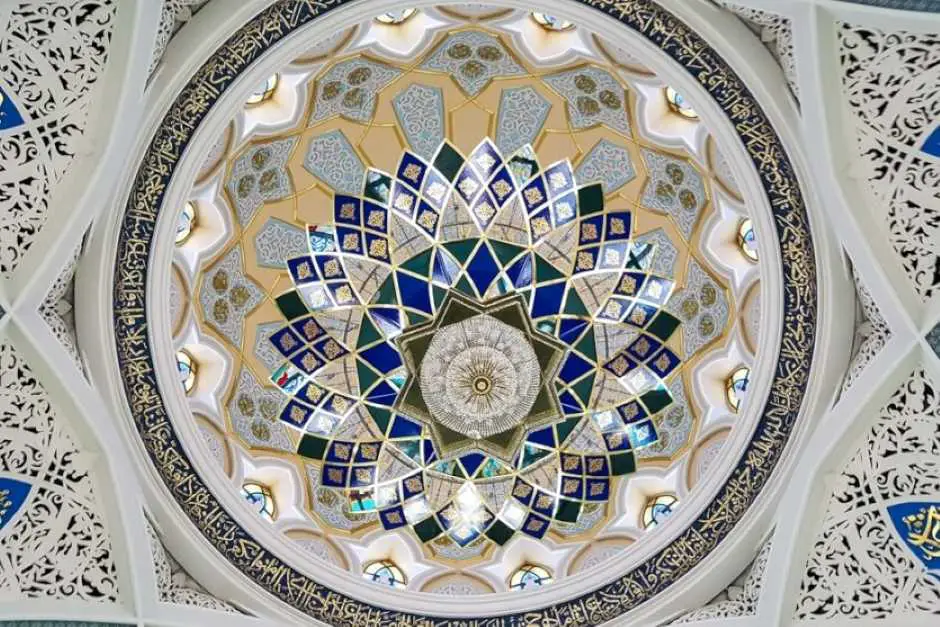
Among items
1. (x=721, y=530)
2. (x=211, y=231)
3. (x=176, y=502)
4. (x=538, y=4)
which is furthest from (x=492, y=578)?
(x=538, y=4)

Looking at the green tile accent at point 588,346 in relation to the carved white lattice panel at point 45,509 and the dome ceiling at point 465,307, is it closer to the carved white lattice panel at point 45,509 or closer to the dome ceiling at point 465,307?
the dome ceiling at point 465,307

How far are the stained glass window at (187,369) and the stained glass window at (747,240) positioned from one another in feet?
15.1

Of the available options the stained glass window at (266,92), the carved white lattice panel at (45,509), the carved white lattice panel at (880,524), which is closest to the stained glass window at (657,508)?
the carved white lattice panel at (880,524)

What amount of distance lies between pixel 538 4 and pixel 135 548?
447cm

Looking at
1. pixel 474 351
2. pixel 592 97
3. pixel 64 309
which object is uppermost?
pixel 592 97

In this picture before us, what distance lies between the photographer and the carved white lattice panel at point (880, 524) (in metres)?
5.88

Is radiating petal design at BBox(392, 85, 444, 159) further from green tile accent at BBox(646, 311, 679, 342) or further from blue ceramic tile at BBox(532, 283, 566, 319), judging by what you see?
green tile accent at BBox(646, 311, 679, 342)

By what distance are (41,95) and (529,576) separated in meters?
5.66

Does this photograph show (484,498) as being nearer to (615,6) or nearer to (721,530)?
(721,530)

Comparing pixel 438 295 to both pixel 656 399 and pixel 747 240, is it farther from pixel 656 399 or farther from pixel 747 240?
pixel 747 240

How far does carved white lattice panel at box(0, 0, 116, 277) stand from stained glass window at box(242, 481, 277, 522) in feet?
10.6

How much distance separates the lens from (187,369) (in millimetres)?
8102

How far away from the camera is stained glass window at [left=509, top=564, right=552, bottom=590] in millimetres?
8672

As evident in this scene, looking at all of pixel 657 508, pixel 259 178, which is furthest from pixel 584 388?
pixel 259 178
